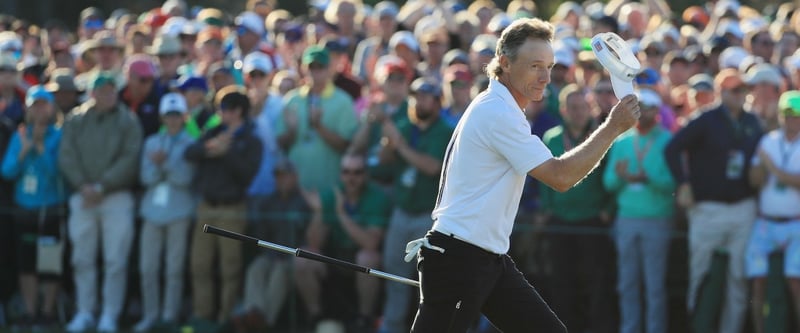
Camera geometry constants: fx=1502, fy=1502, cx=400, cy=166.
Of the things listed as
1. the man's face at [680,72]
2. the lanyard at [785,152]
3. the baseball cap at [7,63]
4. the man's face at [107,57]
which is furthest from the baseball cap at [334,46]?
the lanyard at [785,152]

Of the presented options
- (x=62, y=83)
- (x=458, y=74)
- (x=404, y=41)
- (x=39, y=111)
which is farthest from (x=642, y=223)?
(x=62, y=83)

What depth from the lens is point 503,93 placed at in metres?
6.71

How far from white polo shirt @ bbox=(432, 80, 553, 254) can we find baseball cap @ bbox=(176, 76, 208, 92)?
640 centimetres

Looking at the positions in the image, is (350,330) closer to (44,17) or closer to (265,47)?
(265,47)

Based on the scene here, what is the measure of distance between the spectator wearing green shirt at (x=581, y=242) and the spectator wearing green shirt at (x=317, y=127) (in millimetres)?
1855

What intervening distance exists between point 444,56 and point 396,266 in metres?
2.78

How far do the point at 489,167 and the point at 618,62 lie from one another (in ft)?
2.42

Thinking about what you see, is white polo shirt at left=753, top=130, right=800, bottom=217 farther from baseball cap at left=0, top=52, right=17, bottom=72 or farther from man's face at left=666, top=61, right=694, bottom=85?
baseball cap at left=0, top=52, right=17, bottom=72

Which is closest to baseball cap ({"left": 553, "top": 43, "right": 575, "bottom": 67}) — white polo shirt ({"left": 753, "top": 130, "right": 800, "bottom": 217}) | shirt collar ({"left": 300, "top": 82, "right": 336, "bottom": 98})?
shirt collar ({"left": 300, "top": 82, "right": 336, "bottom": 98})

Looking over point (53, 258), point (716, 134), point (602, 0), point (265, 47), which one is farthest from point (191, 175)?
point (602, 0)

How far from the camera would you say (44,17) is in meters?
27.9

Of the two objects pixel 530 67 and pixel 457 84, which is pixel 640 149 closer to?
pixel 457 84

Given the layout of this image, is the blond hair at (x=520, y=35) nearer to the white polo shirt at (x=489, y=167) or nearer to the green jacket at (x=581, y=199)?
the white polo shirt at (x=489, y=167)

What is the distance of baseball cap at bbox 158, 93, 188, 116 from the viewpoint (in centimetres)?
1245
